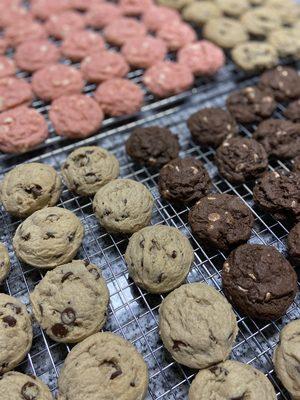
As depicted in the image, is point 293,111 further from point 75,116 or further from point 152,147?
point 75,116

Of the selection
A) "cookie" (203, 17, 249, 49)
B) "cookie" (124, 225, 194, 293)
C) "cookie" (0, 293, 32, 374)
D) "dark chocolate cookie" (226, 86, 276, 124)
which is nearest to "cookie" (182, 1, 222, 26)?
"cookie" (203, 17, 249, 49)

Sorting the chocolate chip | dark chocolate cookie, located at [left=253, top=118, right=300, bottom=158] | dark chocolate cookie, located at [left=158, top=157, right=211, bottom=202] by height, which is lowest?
the chocolate chip

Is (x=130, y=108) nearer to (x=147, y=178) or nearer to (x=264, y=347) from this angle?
(x=147, y=178)

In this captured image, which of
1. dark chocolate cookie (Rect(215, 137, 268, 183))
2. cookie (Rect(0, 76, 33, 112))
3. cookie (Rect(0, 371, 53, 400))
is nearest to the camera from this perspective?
cookie (Rect(0, 371, 53, 400))

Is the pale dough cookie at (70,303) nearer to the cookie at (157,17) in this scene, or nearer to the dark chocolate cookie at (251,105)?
the dark chocolate cookie at (251,105)

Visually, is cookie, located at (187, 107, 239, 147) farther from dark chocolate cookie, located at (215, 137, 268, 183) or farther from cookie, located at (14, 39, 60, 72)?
cookie, located at (14, 39, 60, 72)
